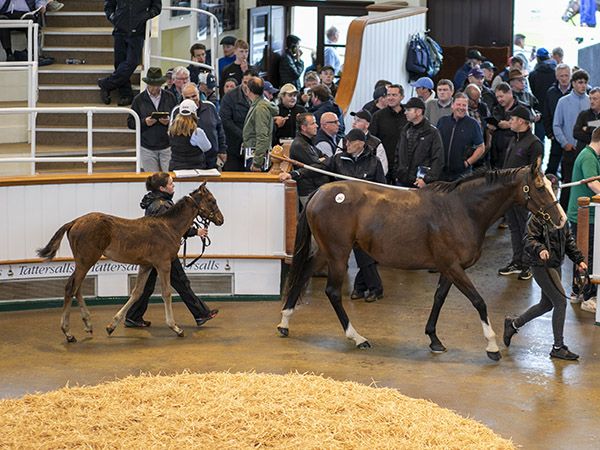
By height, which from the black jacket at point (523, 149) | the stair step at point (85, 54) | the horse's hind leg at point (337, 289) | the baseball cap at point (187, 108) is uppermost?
the stair step at point (85, 54)

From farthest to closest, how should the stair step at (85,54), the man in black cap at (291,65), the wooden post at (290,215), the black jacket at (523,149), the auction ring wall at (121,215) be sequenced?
1. the man in black cap at (291,65)
2. the stair step at (85,54)
3. the black jacket at (523,149)
4. the wooden post at (290,215)
5. the auction ring wall at (121,215)

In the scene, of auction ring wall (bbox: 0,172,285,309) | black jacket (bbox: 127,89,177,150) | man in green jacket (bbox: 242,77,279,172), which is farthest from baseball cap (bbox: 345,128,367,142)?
black jacket (bbox: 127,89,177,150)

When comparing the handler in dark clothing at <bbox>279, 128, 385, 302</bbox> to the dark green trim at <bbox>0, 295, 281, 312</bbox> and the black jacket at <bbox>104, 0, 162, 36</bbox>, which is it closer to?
the dark green trim at <bbox>0, 295, 281, 312</bbox>

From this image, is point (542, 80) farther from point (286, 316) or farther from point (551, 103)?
point (286, 316)

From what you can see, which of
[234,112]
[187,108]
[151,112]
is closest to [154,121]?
[151,112]

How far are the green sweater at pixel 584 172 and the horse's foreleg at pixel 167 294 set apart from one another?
409 centimetres

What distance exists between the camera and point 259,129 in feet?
43.3

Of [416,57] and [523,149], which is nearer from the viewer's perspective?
[523,149]

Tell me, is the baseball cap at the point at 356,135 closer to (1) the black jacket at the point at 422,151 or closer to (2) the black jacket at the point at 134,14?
(1) the black jacket at the point at 422,151

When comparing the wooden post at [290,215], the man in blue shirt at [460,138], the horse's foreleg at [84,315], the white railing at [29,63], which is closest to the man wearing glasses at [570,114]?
the man in blue shirt at [460,138]

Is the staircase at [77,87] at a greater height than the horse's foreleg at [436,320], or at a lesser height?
greater

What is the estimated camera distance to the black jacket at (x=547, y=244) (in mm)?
9906

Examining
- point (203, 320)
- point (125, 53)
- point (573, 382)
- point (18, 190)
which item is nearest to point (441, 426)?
point (573, 382)

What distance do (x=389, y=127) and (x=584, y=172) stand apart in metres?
2.79
